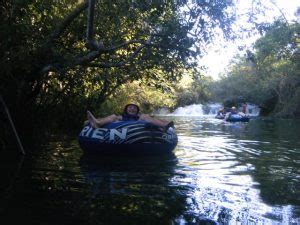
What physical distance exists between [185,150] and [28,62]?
13.7 feet

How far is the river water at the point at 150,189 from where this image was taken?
4266 mm

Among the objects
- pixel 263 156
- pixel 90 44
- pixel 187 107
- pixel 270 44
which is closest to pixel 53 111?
pixel 90 44

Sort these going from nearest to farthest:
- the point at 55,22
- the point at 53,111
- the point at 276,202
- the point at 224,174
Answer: the point at 276,202, the point at 224,174, the point at 55,22, the point at 53,111

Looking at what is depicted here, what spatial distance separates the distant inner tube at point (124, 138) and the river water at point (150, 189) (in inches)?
8.9

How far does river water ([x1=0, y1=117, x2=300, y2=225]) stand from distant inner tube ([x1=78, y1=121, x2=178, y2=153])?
0.23 metres

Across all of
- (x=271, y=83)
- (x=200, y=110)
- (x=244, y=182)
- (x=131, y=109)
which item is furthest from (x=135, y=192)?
(x=200, y=110)

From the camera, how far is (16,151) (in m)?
8.84

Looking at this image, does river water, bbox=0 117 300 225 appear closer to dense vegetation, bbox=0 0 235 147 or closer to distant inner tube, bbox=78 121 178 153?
distant inner tube, bbox=78 121 178 153

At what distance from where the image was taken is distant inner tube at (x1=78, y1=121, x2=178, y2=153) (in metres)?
8.24

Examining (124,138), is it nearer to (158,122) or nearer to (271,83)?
(158,122)

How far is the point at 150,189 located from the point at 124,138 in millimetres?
2736

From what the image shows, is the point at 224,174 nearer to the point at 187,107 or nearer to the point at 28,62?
the point at 28,62

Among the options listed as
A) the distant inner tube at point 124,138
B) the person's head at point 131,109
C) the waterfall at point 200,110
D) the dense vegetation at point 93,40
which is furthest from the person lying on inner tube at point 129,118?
Answer: the waterfall at point 200,110

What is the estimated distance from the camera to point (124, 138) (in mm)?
8219
